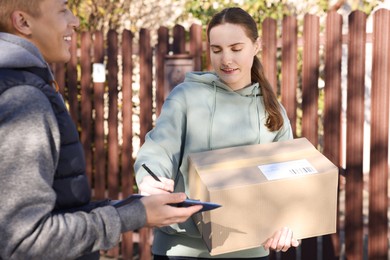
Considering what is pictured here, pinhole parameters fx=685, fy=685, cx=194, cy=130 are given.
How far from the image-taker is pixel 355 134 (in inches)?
204

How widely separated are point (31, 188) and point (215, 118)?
1.30 m

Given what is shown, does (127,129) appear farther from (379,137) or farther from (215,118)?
(215,118)

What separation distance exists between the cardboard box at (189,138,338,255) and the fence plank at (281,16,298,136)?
276 centimetres

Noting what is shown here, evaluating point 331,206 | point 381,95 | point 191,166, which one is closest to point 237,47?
point 191,166

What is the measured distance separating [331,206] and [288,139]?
0.44 meters

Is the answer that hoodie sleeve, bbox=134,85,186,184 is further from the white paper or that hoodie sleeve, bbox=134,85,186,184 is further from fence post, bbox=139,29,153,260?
the white paper

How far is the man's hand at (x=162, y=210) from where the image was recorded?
6.00 feet

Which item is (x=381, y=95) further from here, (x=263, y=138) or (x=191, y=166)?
(x=191, y=166)

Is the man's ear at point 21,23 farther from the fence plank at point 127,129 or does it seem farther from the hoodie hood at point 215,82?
the fence plank at point 127,129

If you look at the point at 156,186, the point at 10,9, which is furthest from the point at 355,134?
the point at 10,9

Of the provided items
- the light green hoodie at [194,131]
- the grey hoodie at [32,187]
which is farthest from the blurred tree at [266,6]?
the grey hoodie at [32,187]

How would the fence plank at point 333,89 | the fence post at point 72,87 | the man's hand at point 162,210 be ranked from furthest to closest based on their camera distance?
1. the fence post at point 72,87
2. the fence plank at point 333,89
3. the man's hand at point 162,210

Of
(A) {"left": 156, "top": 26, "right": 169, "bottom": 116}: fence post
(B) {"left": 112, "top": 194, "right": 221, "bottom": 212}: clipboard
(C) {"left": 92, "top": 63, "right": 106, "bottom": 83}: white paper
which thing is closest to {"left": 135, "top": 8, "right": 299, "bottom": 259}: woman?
(B) {"left": 112, "top": 194, "right": 221, "bottom": 212}: clipboard

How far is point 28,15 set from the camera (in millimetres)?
1809
